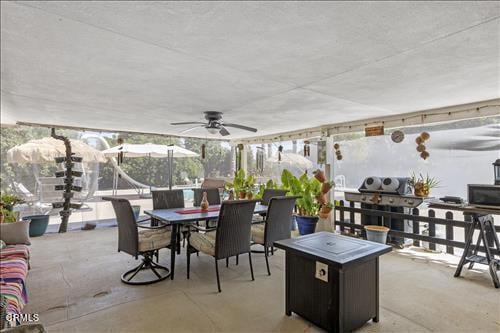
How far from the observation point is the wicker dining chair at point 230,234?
2928 mm

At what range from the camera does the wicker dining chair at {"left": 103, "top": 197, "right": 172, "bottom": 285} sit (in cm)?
297

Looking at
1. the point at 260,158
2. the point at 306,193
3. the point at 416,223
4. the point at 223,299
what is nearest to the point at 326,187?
the point at 306,193

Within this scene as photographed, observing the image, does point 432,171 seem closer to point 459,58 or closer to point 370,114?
point 370,114

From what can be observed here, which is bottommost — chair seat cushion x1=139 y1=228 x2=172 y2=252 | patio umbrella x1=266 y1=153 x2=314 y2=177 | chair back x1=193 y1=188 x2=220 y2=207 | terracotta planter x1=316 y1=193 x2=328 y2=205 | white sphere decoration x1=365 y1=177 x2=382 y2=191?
chair seat cushion x1=139 y1=228 x2=172 y2=252

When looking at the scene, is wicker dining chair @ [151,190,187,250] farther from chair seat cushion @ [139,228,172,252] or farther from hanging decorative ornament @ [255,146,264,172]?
hanging decorative ornament @ [255,146,264,172]

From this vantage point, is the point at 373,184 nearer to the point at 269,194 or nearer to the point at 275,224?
the point at 269,194

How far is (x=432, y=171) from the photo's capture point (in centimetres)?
454

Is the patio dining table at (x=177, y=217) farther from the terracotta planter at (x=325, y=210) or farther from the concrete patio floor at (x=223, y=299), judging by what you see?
the terracotta planter at (x=325, y=210)

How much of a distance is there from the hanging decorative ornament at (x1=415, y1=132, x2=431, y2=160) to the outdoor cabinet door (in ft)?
10.7

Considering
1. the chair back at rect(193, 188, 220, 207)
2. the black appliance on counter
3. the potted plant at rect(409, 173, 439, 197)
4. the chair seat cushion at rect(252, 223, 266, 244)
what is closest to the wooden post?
the chair back at rect(193, 188, 220, 207)

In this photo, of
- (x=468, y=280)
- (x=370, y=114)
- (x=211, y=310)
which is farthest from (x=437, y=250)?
(x=211, y=310)

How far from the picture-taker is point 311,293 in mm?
2207

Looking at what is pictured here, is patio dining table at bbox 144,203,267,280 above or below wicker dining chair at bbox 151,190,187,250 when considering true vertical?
below

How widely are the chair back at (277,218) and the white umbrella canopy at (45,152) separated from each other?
4502 mm
